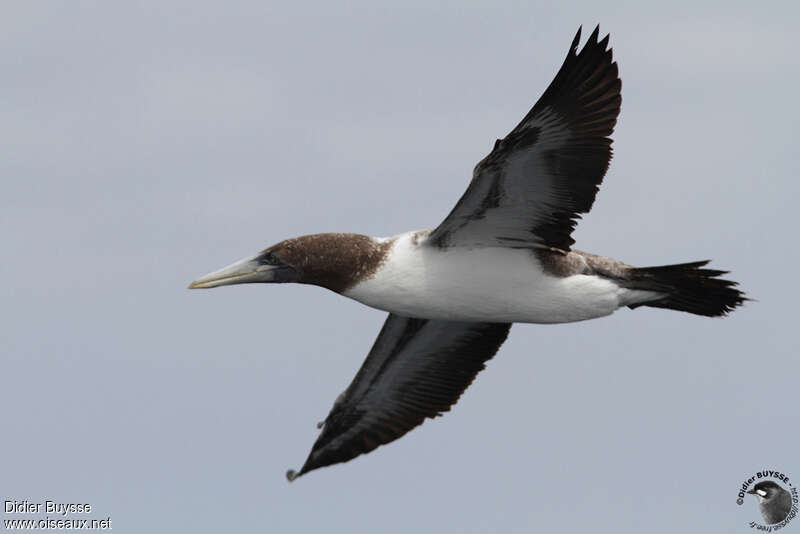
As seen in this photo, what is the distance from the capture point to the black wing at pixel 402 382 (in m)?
18.2

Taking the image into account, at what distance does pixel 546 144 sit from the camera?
14.9m

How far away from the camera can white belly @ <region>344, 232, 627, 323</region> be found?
15.8m

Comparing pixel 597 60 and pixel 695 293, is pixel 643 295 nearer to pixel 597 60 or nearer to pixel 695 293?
pixel 695 293

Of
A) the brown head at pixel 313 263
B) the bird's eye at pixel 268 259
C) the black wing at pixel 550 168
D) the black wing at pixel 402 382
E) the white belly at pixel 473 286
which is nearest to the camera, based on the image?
the black wing at pixel 550 168

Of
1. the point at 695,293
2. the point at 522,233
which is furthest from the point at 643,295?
the point at 522,233

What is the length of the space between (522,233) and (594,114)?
5.38 ft

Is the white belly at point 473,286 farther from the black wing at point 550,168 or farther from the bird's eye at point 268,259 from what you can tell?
the bird's eye at point 268,259

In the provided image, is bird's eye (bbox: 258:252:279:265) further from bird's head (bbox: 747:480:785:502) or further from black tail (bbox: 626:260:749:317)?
bird's head (bbox: 747:480:785:502)

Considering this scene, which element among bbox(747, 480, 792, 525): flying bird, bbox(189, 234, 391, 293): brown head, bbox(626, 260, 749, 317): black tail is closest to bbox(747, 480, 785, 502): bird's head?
bbox(747, 480, 792, 525): flying bird

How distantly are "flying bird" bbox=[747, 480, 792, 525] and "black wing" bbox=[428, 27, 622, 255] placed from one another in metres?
5.37

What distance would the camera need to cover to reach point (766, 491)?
19281 millimetres

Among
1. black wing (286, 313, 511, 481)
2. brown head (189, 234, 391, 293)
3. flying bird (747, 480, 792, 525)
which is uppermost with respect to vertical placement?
brown head (189, 234, 391, 293)

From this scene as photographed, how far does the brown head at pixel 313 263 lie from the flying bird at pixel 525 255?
11 millimetres

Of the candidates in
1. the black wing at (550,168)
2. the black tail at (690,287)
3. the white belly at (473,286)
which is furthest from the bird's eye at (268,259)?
the black tail at (690,287)
